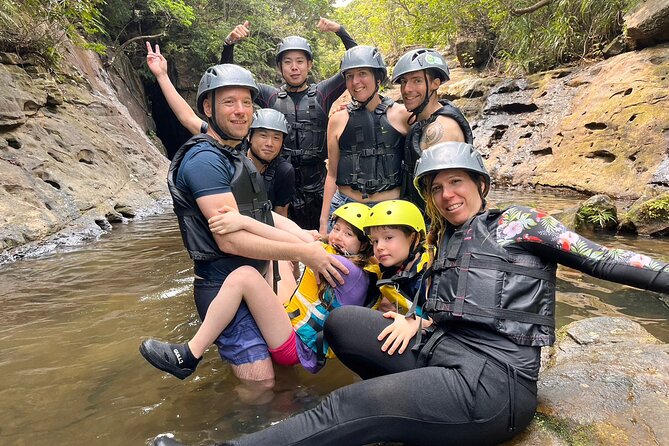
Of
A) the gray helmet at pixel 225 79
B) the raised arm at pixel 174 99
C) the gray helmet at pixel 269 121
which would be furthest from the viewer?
the gray helmet at pixel 269 121

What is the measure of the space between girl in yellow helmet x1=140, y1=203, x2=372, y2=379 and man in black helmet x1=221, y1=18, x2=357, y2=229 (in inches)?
85.1

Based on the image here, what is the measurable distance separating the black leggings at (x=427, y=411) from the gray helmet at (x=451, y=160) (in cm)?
89

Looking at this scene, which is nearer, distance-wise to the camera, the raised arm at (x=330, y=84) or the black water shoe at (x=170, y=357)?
the black water shoe at (x=170, y=357)

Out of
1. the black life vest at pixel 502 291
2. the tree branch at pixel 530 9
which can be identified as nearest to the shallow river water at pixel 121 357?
the black life vest at pixel 502 291

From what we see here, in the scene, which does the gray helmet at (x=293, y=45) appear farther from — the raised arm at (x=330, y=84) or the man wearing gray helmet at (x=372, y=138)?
the man wearing gray helmet at (x=372, y=138)

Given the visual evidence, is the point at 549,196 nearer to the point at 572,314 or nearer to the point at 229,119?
the point at 572,314

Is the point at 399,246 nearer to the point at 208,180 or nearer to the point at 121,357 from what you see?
the point at 208,180

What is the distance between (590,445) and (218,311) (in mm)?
2117

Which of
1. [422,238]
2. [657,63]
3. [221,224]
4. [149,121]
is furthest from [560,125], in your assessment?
[149,121]

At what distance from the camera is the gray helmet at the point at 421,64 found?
151 inches

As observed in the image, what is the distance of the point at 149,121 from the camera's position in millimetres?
18766

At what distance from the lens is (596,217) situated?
6.76 m

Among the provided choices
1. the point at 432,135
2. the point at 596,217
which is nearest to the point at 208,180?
the point at 432,135

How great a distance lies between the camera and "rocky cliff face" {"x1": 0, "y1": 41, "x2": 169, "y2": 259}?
7.44m
